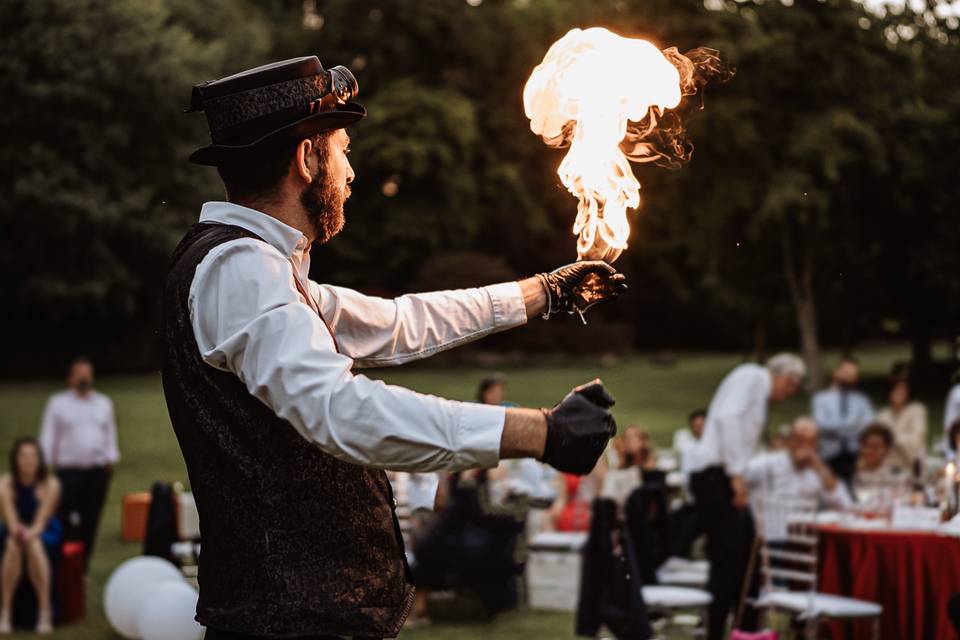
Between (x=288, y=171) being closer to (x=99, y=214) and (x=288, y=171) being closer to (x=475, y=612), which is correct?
(x=475, y=612)

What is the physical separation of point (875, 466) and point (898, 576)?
2774 mm

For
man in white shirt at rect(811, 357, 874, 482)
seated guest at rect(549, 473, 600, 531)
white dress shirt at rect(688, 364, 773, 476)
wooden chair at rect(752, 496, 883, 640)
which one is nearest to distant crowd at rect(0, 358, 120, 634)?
seated guest at rect(549, 473, 600, 531)

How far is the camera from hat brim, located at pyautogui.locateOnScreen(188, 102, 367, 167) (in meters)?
2.57

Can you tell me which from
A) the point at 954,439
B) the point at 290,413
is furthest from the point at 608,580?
the point at 290,413

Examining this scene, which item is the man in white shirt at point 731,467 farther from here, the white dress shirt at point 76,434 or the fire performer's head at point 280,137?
the fire performer's head at point 280,137

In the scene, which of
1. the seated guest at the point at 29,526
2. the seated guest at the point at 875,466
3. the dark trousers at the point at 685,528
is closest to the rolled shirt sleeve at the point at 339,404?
Result: the dark trousers at the point at 685,528

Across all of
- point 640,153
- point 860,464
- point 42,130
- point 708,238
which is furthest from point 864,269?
point 640,153

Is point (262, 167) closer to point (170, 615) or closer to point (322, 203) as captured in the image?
point (322, 203)

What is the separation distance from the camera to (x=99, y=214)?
3416 cm

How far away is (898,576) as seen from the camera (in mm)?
7957

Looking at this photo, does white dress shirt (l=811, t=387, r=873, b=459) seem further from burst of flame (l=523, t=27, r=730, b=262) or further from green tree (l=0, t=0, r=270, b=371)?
green tree (l=0, t=0, r=270, b=371)

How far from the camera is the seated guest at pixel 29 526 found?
30.9 ft

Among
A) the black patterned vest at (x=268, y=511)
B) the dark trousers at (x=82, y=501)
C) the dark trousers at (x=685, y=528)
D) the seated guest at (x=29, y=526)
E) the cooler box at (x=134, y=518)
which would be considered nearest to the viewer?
the black patterned vest at (x=268, y=511)

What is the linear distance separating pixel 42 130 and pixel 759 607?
30.6m
